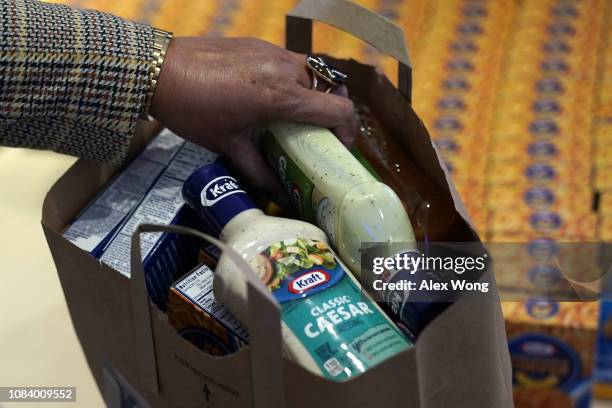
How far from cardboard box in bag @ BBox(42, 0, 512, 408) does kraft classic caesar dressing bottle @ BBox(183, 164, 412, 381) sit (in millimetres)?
37

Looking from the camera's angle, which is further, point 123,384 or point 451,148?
point 451,148

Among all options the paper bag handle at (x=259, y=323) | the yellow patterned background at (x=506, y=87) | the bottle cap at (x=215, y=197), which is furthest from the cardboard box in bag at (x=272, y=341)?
the yellow patterned background at (x=506, y=87)

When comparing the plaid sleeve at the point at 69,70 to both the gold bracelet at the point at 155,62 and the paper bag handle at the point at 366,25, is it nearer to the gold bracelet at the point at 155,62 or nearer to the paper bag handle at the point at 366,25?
the gold bracelet at the point at 155,62

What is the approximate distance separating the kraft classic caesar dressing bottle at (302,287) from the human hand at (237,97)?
0.09 meters

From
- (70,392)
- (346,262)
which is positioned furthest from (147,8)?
(346,262)

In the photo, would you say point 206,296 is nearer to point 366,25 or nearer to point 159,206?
point 159,206

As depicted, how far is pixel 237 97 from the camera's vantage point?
82cm

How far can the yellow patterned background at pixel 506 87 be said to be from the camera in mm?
1143

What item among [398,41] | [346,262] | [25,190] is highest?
[398,41]

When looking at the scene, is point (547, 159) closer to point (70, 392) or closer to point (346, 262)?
point (346, 262)

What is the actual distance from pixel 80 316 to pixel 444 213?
42cm

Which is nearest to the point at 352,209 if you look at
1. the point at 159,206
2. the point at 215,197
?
the point at 215,197

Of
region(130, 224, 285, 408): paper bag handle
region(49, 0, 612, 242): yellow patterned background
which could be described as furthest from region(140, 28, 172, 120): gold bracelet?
region(49, 0, 612, 242): yellow patterned background

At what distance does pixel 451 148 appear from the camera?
48.4 inches
